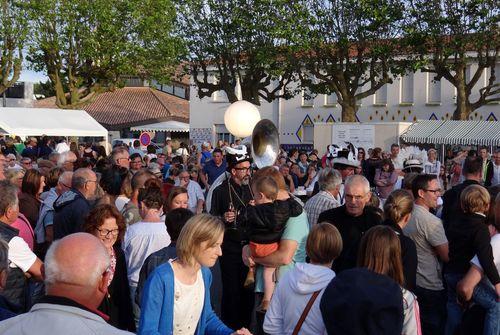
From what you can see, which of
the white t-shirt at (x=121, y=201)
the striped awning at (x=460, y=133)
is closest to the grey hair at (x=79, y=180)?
the white t-shirt at (x=121, y=201)

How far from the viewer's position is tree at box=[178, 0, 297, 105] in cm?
3145

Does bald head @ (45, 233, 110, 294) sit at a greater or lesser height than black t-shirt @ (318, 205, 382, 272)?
greater

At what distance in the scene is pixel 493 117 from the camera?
4112 cm

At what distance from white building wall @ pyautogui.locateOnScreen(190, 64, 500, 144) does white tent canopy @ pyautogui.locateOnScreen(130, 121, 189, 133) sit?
5.84 m

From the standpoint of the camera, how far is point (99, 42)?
35656mm

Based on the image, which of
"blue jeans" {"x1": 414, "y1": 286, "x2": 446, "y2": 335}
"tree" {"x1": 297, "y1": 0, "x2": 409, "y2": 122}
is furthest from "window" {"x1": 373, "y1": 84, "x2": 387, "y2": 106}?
"blue jeans" {"x1": 414, "y1": 286, "x2": 446, "y2": 335}

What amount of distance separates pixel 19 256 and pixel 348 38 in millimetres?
27651

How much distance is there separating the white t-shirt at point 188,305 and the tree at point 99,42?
1249 inches

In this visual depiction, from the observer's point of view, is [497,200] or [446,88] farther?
[446,88]

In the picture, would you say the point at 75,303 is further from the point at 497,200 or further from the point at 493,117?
the point at 493,117

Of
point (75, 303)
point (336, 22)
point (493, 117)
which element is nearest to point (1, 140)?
point (336, 22)

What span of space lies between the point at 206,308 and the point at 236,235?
115 inches

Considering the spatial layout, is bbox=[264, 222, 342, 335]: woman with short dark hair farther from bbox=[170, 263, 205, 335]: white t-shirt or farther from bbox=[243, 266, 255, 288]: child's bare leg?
bbox=[243, 266, 255, 288]: child's bare leg

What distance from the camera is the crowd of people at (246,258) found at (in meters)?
3.65
